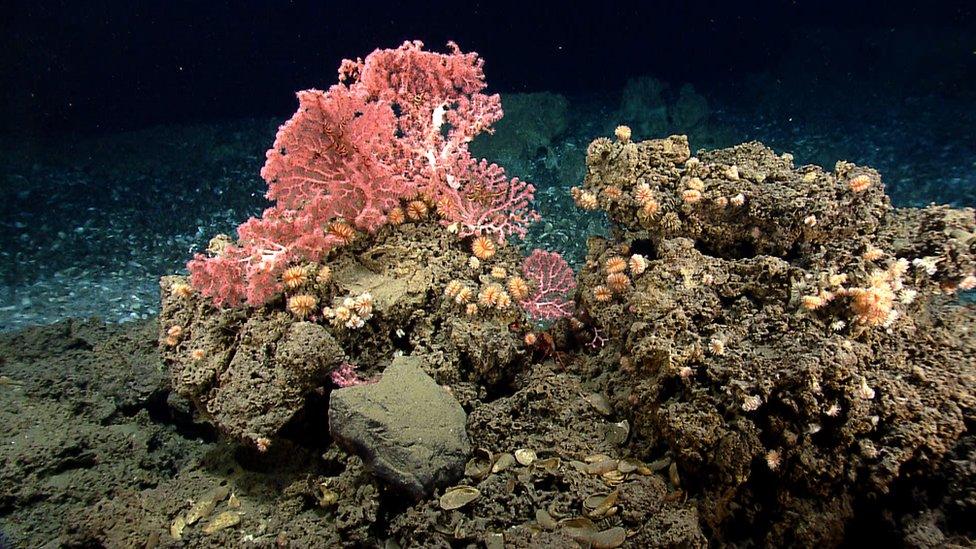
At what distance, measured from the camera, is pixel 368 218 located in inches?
136


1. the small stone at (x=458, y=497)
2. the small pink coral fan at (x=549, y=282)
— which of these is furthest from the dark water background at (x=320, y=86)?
the small stone at (x=458, y=497)

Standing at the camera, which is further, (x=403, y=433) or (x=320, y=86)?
(x=320, y=86)

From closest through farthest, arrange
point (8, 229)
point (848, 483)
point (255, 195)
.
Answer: point (848, 483), point (8, 229), point (255, 195)

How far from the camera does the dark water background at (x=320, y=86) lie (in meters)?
8.20

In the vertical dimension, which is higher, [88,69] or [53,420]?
[88,69]

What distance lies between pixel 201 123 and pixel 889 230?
45.6 feet

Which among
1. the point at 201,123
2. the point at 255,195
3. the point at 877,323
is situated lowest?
the point at 877,323

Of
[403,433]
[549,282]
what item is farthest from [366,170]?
[403,433]

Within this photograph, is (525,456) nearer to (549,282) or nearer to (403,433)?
(403,433)

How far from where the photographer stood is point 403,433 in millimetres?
2570

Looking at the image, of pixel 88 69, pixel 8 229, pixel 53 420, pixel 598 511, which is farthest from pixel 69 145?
pixel 598 511

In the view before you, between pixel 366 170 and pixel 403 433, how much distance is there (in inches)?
68.2

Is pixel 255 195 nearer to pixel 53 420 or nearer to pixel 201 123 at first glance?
pixel 201 123

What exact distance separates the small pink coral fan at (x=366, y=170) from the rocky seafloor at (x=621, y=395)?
22 cm
